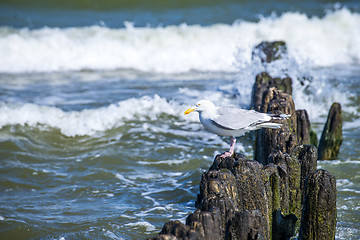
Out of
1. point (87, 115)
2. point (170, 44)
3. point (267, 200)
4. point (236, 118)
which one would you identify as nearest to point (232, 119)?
point (236, 118)

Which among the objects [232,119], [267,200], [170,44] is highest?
[170,44]

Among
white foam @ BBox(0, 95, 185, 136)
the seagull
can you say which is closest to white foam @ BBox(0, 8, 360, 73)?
white foam @ BBox(0, 95, 185, 136)

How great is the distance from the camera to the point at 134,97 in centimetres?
1123

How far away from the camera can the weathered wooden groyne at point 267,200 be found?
10.2ft

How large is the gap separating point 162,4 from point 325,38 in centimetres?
777

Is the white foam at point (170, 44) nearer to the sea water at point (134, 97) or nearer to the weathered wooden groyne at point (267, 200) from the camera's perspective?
the sea water at point (134, 97)

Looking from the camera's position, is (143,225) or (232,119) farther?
(232,119)

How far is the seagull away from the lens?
5.10 metres

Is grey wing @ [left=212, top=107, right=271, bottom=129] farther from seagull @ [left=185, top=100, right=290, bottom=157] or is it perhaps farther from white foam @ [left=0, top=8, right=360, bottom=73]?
white foam @ [left=0, top=8, right=360, bottom=73]

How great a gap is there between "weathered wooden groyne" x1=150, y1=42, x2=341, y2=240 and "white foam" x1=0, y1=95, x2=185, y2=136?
4.69 metres

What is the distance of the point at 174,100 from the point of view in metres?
10.9

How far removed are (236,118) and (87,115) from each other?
5011 mm

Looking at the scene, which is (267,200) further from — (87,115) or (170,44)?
(170,44)

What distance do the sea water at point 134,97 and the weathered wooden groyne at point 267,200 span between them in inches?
30.2
